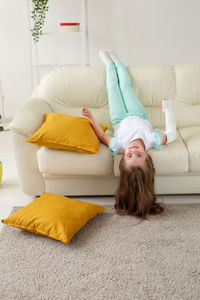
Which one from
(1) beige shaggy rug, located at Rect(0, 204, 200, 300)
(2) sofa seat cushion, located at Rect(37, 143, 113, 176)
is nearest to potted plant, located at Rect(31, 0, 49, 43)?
(2) sofa seat cushion, located at Rect(37, 143, 113, 176)

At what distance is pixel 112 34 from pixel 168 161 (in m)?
2.71

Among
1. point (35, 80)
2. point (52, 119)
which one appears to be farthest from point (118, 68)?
point (35, 80)

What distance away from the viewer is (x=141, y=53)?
4516mm

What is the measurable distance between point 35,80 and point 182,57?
202 centimetres

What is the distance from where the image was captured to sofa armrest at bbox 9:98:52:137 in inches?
93.5

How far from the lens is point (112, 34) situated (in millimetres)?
4453

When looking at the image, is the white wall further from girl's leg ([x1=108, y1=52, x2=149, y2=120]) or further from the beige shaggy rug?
the beige shaggy rug

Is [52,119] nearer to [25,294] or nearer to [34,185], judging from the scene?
[34,185]

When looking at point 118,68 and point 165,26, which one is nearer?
point 118,68

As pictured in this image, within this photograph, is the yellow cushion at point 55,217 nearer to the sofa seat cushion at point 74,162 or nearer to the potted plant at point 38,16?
the sofa seat cushion at point 74,162

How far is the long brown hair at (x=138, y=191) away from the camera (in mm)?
2172

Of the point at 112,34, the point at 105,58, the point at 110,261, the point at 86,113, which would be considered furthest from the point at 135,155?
the point at 112,34

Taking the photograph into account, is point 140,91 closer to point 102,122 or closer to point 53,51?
point 102,122

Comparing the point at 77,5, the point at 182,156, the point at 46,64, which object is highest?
the point at 77,5
